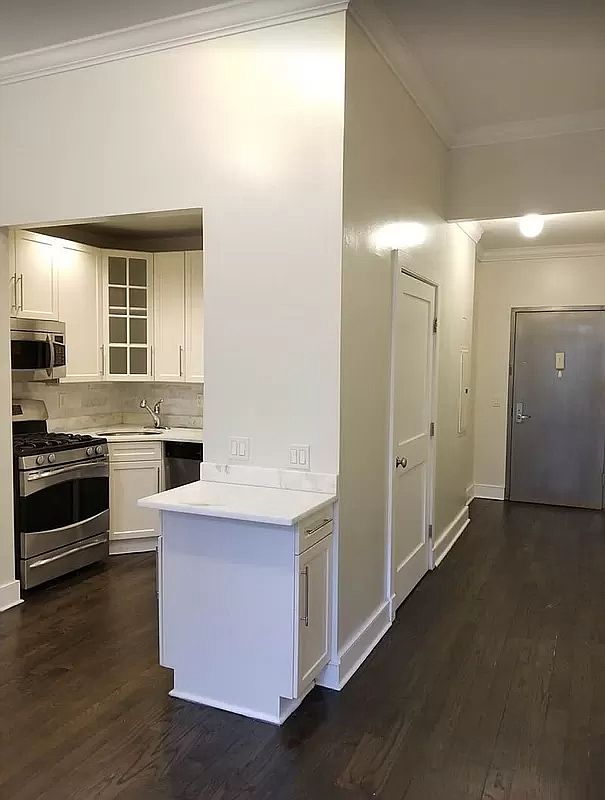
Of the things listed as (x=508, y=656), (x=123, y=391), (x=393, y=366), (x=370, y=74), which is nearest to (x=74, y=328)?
(x=123, y=391)

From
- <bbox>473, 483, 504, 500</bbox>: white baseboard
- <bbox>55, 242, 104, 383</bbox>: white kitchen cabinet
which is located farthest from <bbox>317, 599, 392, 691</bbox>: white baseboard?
<bbox>473, 483, 504, 500</bbox>: white baseboard

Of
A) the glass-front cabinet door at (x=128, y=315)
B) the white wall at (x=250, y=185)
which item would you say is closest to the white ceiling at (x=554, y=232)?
the white wall at (x=250, y=185)

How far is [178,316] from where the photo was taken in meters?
5.41

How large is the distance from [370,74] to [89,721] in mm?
3155

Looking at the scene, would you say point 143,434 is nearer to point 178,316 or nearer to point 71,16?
point 178,316

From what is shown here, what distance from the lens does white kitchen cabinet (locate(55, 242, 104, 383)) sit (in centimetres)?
486

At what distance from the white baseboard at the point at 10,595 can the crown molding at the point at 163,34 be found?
9.38 feet

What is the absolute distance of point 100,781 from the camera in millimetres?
2354

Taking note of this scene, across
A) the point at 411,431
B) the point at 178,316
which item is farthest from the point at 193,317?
the point at 411,431

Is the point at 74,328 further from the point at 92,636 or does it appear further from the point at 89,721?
the point at 89,721

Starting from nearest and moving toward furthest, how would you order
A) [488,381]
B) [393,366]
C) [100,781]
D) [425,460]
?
[100,781]
[393,366]
[425,460]
[488,381]

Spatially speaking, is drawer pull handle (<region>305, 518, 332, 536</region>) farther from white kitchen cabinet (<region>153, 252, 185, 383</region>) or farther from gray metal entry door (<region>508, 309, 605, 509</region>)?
gray metal entry door (<region>508, 309, 605, 509</region>)

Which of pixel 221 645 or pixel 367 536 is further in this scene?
pixel 367 536

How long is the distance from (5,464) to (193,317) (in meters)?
2.01
